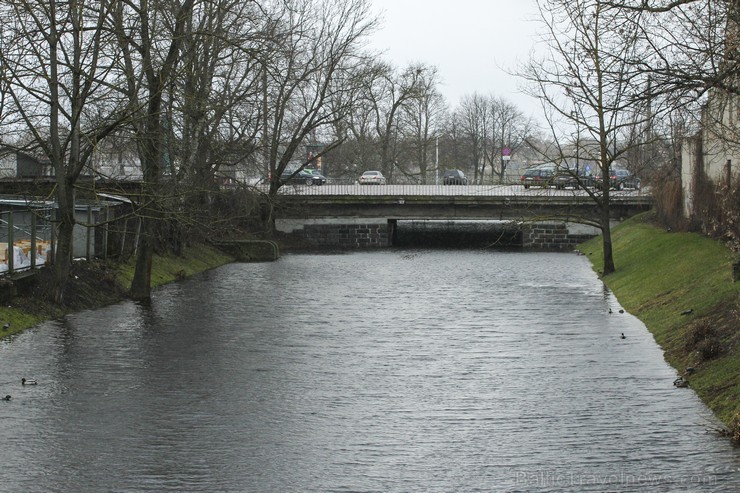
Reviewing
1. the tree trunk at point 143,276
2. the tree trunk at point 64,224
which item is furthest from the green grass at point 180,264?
the tree trunk at point 64,224

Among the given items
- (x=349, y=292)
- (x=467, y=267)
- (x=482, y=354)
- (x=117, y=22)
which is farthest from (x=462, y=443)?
(x=467, y=267)

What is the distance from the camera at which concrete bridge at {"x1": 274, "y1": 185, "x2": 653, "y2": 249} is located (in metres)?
67.4

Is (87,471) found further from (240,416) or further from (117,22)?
(117,22)

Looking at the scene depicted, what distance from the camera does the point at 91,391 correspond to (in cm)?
1934

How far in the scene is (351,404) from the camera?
18.4 m

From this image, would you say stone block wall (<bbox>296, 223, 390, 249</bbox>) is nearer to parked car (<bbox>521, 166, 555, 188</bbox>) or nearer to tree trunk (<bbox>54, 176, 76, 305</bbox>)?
parked car (<bbox>521, 166, 555, 188</bbox>)

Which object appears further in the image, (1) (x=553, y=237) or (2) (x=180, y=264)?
(1) (x=553, y=237)

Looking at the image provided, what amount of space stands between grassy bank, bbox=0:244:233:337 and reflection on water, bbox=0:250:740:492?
65 cm

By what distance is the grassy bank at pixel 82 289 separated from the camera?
2667 cm

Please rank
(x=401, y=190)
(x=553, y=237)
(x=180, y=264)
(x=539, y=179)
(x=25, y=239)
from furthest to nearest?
(x=401, y=190), (x=553, y=237), (x=539, y=179), (x=180, y=264), (x=25, y=239)

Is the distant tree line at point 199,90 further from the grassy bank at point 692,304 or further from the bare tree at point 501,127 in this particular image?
the bare tree at point 501,127

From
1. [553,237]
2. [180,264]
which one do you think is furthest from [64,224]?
[553,237]

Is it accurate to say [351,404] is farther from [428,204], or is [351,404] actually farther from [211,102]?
[428,204]

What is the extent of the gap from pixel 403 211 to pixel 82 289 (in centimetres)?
4012
